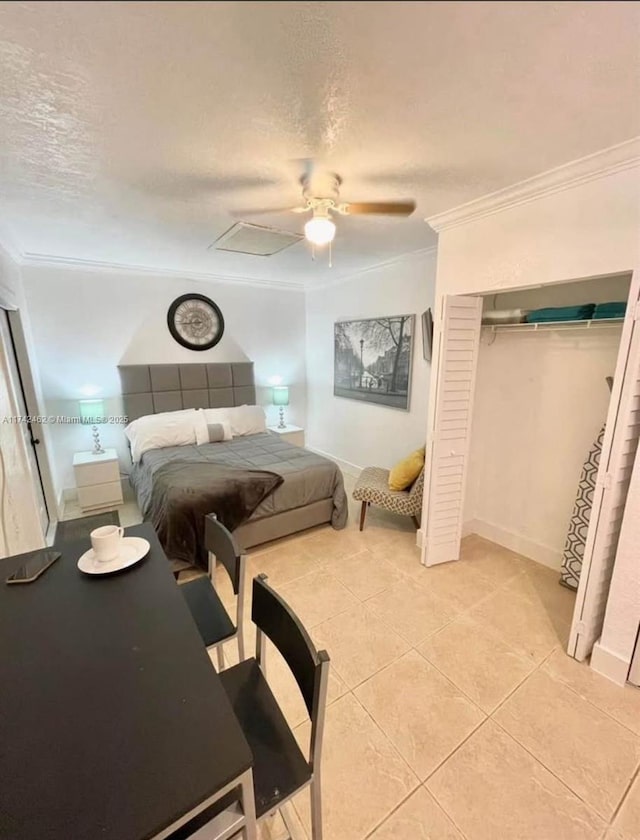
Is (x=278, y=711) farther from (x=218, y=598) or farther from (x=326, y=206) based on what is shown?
(x=326, y=206)

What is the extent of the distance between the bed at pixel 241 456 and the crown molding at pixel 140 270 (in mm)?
965

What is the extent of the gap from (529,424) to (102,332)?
13.1 ft

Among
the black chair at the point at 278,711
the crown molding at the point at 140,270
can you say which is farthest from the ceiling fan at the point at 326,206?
the crown molding at the point at 140,270

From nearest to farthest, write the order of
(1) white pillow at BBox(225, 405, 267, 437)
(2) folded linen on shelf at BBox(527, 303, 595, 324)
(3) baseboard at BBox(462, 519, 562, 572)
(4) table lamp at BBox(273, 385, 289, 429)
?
1. (2) folded linen on shelf at BBox(527, 303, 595, 324)
2. (3) baseboard at BBox(462, 519, 562, 572)
3. (1) white pillow at BBox(225, 405, 267, 437)
4. (4) table lamp at BBox(273, 385, 289, 429)

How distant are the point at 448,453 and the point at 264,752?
193cm

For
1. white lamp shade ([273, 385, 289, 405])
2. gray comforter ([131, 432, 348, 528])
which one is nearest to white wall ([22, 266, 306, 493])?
white lamp shade ([273, 385, 289, 405])

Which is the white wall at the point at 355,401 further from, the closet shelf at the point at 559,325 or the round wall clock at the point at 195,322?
the round wall clock at the point at 195,322

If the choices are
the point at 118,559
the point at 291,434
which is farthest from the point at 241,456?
the point at 118,559

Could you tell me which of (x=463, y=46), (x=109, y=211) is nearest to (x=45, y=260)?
(x=109, y=211)

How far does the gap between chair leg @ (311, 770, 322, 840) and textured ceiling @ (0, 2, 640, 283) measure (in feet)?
5.54

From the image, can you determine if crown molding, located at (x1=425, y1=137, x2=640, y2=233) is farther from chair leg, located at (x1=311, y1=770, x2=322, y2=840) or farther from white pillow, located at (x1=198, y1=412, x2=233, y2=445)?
white pillow, located at (x1=198, y1=412, x2=233, y2=445)

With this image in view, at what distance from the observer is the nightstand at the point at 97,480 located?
3.35 m

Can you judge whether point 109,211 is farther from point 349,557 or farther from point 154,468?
point 349,557

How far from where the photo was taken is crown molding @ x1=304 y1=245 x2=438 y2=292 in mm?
3166
